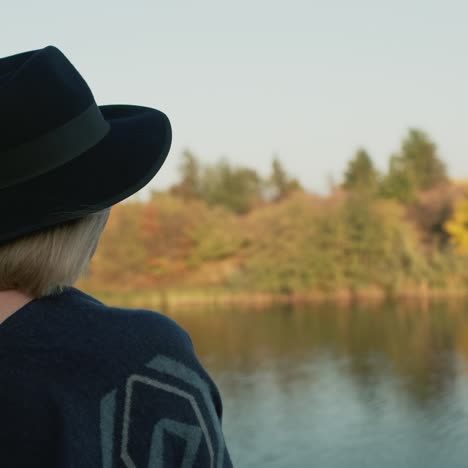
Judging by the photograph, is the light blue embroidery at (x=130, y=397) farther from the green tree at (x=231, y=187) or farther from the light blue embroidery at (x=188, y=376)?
the green tree at (x=231, y=187)

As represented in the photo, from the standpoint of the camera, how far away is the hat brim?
0.59 meters

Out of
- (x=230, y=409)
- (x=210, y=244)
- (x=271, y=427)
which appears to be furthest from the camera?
(x=210, y=244)

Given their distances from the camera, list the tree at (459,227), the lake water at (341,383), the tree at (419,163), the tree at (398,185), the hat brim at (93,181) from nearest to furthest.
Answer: the hat brim at (93,181) < the lake water at (341,383) < the tree at (459,227) < the tree at (398,185) < the tree at (419,163)

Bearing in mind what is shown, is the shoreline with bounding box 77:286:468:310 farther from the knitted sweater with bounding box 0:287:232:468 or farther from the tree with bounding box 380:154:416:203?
the knitted sweater with bounding box 0:287:232:468

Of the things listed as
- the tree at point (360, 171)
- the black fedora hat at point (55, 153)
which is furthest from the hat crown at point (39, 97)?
the tree at point (360, 171)

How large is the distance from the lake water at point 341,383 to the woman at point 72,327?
740 centimetres

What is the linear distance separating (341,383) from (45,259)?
1061cm

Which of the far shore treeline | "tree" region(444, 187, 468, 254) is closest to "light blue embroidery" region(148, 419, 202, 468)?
the far shore treeline

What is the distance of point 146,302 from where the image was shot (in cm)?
1845

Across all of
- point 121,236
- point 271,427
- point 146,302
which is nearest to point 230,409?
point 271,427

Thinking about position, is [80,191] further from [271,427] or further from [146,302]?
[146,302]

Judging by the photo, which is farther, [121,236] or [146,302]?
[121,236]

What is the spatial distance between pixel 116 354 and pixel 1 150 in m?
0.16

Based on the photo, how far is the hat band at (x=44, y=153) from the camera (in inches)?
23.5
